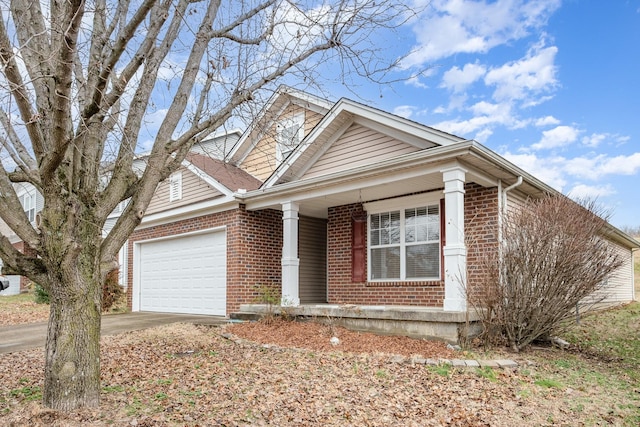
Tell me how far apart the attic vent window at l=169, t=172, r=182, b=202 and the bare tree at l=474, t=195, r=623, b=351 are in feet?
29.2

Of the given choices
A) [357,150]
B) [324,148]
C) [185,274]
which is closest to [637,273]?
[357,150]

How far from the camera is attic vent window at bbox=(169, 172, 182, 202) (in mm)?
13781

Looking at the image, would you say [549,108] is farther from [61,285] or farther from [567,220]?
[61,285]

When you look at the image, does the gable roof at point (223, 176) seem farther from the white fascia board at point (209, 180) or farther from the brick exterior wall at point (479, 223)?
the brick exterior wall at point (479, 223)

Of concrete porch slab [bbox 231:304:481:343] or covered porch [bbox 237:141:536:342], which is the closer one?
concrete porch slab [bbox 231:304:481:343]

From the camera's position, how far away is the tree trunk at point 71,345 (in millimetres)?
4688

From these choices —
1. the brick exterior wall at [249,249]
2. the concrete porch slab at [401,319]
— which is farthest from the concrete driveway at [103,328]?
the concrete porch slab at [401,319]

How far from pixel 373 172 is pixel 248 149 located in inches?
235

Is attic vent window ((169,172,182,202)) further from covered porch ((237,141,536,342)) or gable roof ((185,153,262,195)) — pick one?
covered porch ((237,141,536,342))

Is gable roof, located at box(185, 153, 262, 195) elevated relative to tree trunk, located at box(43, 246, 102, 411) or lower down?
elevated

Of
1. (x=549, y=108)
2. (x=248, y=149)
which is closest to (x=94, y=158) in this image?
(x=248, y=149)

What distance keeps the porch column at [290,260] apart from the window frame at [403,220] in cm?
170

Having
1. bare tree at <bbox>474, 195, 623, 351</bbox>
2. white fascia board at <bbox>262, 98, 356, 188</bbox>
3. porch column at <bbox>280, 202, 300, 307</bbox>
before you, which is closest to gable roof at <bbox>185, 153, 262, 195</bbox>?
white fascia board at <bbox>262, 98, 356, 188</bbox>

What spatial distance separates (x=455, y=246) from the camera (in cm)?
813
